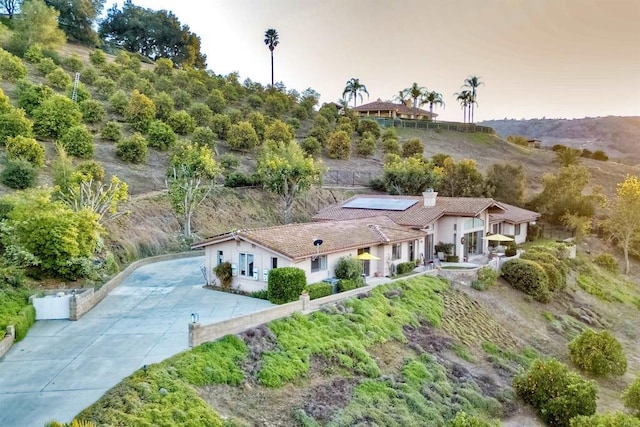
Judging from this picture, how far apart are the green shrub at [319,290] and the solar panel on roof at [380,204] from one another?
14.6 meters

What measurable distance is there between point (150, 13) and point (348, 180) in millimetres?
68683

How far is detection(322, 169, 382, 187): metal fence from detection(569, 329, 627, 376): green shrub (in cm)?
3495

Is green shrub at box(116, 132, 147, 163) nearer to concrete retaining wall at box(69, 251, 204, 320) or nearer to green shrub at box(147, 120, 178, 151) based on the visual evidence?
green shrub at box(147, 120, 178, 151)

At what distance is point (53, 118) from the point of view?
4253 cm

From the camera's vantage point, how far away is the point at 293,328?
20078 mm

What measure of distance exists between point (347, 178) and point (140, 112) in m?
24.5

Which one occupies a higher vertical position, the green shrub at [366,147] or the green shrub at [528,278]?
the green shrub at [366,147]

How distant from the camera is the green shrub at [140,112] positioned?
5238cm

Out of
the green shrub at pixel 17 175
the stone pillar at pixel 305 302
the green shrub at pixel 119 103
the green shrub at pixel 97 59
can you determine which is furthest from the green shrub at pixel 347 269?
the green shrub at pixel 97 59

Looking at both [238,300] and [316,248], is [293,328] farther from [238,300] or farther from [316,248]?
[316,248]

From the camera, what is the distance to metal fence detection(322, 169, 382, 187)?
188ft

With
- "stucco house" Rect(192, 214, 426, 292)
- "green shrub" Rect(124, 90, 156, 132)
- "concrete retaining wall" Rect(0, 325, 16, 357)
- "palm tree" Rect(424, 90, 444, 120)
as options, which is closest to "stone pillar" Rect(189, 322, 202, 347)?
"concrete retaining wall" Rect(0, 325, 16, 357)

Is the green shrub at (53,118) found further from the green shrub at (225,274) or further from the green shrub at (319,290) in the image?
the green shrub at (319,290)

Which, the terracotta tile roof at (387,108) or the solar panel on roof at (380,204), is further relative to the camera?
the terracotta tile roof at (387,108)
